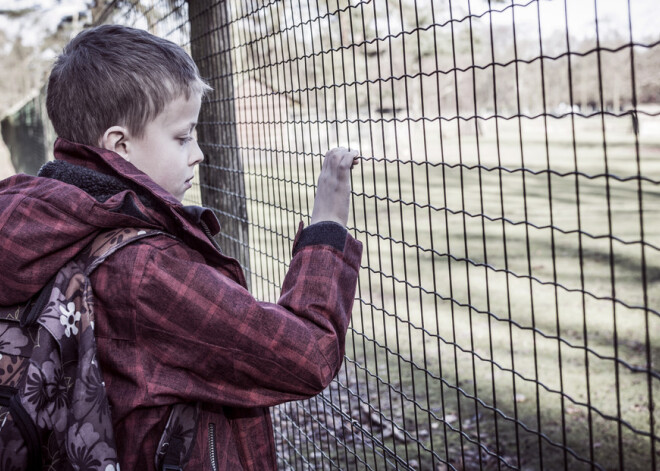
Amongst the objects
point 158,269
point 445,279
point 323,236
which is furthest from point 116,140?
point 445,279

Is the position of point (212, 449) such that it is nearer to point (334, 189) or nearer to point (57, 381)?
point (57, 381)

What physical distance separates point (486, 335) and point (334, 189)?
442 cm

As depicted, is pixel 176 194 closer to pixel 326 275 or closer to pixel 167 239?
pixel 167 239

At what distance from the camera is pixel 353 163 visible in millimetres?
1792

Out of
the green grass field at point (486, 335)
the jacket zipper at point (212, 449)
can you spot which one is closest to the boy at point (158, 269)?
the jacket zipper at point (212, 449)

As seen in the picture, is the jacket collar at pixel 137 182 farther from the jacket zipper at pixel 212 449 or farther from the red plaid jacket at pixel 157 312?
the jacket zipper at pixel 212 449

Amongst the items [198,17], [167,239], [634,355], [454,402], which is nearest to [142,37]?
[167,239]

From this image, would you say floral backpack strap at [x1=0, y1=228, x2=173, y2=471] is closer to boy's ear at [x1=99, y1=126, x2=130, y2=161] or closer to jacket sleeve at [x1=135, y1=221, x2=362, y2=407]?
jacket sleeve at [x1=135, y1=221, x2=362, y2=407]

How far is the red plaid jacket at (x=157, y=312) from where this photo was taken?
132 centimetres

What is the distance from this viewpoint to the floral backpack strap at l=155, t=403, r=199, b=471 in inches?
54.4

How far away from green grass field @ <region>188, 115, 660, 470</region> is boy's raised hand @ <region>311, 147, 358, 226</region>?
17 centimetres

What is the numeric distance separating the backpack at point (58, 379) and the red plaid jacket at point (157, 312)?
31mm

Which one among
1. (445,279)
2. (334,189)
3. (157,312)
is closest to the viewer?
(157,312)

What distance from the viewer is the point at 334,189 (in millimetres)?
1698
